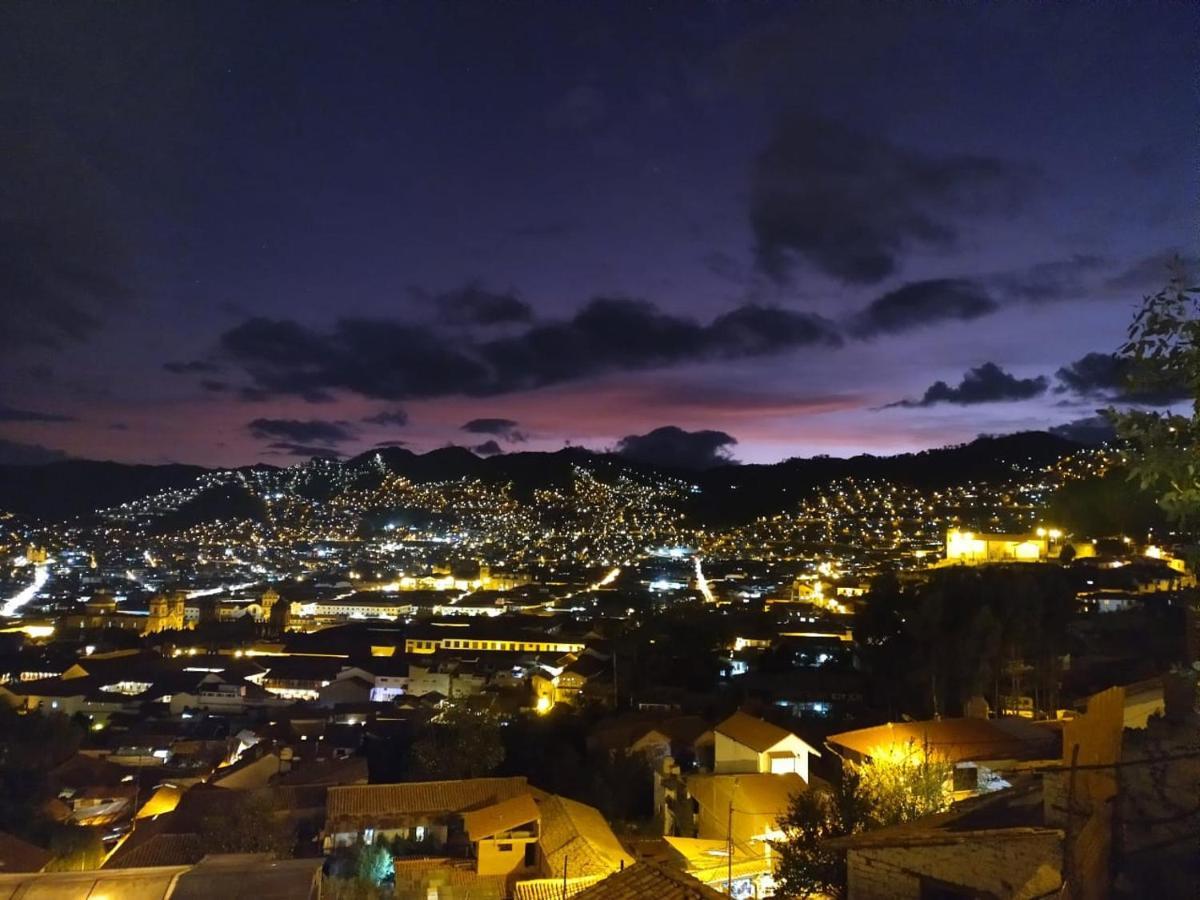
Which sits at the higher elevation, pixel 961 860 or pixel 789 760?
pixel 961 860

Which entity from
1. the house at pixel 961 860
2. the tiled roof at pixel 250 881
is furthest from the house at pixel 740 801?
the house at pixel 961 860

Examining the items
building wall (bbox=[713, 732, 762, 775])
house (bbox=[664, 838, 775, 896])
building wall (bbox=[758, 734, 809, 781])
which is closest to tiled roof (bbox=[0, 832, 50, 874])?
house (bbox=[664, 838, 775, 896])

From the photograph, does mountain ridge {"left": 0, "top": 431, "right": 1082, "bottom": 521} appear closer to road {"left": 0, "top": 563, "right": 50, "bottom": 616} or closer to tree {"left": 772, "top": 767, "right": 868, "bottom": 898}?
road {"left": 0, "top": 563, "right": 50, "bottom": 616}

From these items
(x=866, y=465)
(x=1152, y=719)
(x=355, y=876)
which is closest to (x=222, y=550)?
(x=866, y=465)

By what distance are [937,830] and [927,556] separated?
38.3 m

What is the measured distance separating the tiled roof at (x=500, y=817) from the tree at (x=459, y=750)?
3.34m

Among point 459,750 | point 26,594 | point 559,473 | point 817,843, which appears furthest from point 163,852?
point 559,473

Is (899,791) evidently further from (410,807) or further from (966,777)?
(410,807)

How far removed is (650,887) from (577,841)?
6588mm

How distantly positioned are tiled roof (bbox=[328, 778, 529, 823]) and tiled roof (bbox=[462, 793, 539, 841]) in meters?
0.83

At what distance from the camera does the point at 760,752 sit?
44.3ft

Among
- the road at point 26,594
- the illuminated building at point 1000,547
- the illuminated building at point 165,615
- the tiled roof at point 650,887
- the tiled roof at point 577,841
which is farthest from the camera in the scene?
the road at point 26,594

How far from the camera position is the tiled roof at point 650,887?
16.1 feet

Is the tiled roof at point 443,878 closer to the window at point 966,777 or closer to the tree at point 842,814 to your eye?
the tree at point 842,814
